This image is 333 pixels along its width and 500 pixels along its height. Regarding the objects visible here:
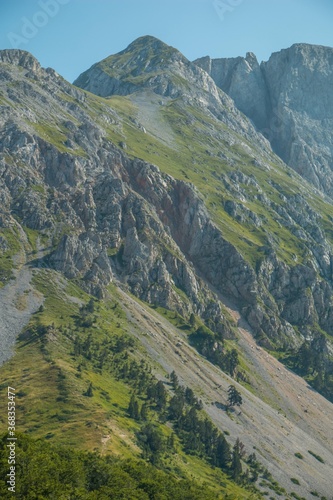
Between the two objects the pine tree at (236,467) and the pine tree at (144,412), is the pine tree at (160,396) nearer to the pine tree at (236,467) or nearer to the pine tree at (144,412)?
the pine tree at (144,412)

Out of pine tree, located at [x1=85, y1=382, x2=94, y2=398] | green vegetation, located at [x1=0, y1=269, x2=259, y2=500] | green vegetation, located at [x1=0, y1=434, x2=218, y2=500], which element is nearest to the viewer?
green vegetation, located at [x1=0, y1=434, x2=218, y2=500]

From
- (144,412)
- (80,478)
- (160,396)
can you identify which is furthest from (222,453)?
(80,478)

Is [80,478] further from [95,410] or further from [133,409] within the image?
[133,409]

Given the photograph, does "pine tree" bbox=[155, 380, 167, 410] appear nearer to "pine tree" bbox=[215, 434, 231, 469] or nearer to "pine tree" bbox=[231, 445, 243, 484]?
"pine tree" bbox=[215, 434, 231, 469]

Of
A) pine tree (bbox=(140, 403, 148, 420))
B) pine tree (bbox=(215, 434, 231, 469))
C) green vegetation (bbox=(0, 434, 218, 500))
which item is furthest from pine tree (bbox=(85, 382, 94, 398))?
pine tree (bbox=(215, 434, 231, 469))

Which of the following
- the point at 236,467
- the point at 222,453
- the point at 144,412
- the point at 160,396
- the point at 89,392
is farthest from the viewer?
the point at 160,396

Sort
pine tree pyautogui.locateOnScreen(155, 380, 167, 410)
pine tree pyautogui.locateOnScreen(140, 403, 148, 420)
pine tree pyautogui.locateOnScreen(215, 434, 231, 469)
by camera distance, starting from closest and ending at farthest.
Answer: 1. pine tree pyautogui.locateOnScreen(140, 403, 148, 420)
2. pine tree pyautogui.locateOnScreen(215, 434, 231, 469)
3. pine tree pyautogui.locateOnScreen(155, 380, 167, 410)

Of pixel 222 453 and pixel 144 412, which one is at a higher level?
pixel 222 453

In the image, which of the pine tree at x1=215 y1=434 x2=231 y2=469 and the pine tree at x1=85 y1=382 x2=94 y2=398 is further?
the pine tree at x1=215 y1=434 x2=231 y2=469

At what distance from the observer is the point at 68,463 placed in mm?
102188

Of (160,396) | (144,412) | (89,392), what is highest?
(160,396)

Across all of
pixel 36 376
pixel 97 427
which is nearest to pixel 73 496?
pixel 97 427

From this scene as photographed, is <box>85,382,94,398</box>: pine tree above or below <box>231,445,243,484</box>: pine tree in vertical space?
below

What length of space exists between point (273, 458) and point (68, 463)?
4282 inches
